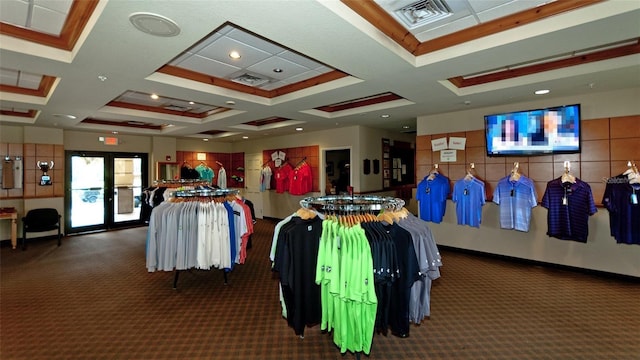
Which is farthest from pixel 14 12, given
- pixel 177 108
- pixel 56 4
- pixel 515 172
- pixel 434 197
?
pixel 515 172

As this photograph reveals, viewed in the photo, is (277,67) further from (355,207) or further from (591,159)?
(591,159)

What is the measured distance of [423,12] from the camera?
238cm

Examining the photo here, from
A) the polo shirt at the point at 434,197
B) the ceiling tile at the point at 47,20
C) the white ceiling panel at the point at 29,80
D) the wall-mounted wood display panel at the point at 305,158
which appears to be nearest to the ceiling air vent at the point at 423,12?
the ceiling tile at the point at 47,20

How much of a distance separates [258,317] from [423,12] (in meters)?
3.30

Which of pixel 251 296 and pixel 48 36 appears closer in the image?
pixel 48 36

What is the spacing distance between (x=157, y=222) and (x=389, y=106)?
12.9 feet

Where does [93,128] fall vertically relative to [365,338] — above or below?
above

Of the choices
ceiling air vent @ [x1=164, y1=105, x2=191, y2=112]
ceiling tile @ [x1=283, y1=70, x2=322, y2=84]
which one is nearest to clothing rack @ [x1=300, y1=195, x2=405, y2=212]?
ceiling tile @ [x1=283, y1=70, x2=322, y2=84]

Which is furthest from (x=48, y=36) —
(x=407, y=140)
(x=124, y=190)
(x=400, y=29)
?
(x=407, y=140)

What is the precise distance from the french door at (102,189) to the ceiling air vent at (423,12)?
26.7 feet

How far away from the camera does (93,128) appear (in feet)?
22.0

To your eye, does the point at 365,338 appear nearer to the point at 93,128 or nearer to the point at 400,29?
the point at 400,29

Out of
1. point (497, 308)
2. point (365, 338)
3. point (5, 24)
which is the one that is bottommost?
point (497, 308)

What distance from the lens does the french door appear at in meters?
7.13
